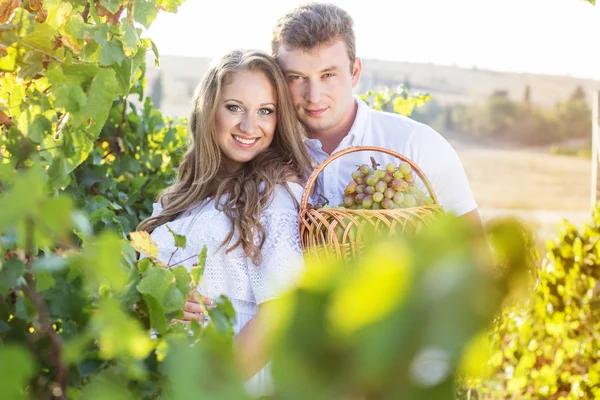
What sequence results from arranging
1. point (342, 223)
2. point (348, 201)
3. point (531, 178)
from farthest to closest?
point (531, 178) → point (348, 201) → point (342, 223)

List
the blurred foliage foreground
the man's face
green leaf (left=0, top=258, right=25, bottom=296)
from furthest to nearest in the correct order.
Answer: the man's face → green leaf (left=0, top=258, right=25, bottom=296) → the blurred foliage foreground

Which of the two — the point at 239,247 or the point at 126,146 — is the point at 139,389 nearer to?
the point at 239,247

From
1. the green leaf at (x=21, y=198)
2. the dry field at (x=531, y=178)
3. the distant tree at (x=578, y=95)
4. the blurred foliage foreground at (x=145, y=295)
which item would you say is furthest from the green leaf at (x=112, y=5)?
the distant tree at (x=578, y=95)

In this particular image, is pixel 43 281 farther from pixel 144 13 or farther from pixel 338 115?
pixel 338 115

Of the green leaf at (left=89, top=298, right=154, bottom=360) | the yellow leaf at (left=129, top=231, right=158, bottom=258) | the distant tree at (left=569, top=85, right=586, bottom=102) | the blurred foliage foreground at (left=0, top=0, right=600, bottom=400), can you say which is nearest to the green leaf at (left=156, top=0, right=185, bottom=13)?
the blurred foliage foreground at (left=0, top=0, right=600, bottom=400)

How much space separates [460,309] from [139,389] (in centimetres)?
38

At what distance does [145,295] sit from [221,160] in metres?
2.00

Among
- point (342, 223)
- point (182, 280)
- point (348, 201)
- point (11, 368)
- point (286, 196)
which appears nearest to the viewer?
point (11, 368)

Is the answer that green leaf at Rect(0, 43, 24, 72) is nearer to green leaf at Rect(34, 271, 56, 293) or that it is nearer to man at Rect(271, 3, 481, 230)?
green leaf at Rect(34, 271, 56, 293)

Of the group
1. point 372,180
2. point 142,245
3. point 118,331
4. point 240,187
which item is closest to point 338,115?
point 240,187

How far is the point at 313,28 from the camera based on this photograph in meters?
2.66

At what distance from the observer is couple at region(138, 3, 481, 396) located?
2.17 metres

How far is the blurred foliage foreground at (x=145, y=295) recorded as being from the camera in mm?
245

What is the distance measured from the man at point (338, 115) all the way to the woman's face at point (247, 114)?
17 centimetres
